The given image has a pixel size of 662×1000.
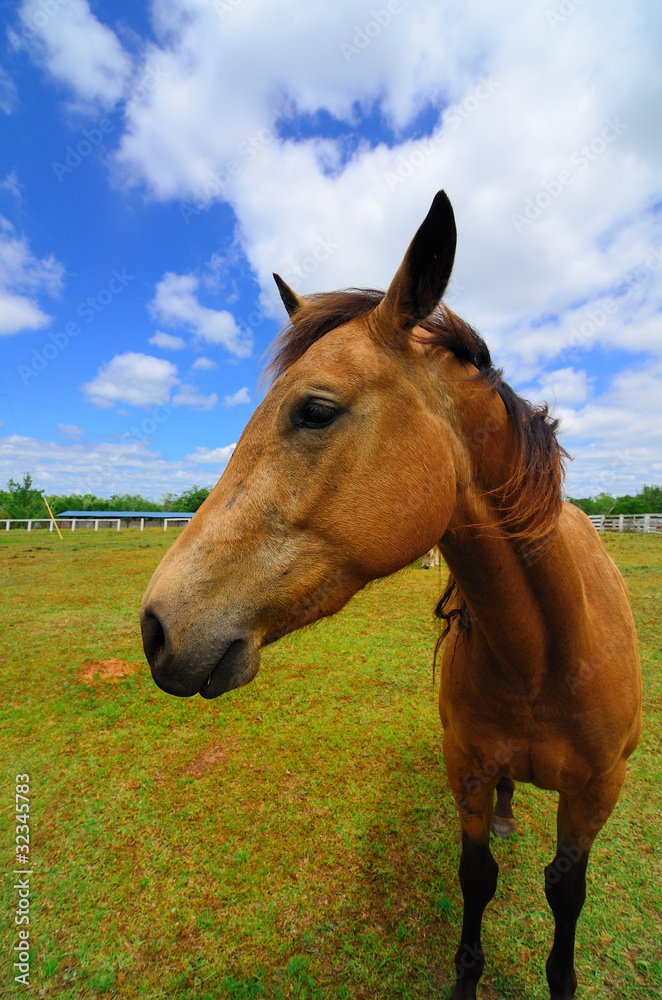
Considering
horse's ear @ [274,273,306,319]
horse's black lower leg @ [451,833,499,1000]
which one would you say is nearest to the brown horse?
horse's ear @ [274,273,306,319]

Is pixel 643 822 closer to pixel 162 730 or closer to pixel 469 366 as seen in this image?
pixel 469 366

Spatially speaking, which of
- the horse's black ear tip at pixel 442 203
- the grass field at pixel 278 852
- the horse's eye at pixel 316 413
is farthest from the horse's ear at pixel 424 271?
the grass field at pixel 278 852

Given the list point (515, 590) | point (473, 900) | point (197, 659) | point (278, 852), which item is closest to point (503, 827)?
point (473, 900)

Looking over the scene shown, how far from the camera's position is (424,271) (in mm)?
1445

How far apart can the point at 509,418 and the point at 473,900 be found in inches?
103

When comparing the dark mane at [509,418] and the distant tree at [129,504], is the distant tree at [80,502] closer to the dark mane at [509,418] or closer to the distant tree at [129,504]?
the distant tree at [129,504]

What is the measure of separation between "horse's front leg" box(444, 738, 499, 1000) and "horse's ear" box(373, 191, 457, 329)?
214cm

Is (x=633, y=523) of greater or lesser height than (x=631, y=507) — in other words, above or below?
below

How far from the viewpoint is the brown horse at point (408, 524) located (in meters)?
1.31

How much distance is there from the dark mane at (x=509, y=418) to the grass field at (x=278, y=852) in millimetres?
2339

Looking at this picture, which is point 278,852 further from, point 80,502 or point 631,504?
point 80,502

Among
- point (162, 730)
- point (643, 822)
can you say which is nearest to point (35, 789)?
point (162, 730)

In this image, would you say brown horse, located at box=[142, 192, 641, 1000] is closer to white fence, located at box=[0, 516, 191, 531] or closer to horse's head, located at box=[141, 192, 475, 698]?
horse's head, located at box=[141, 192, 475, 698]

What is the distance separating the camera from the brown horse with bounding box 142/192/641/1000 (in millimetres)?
1313
